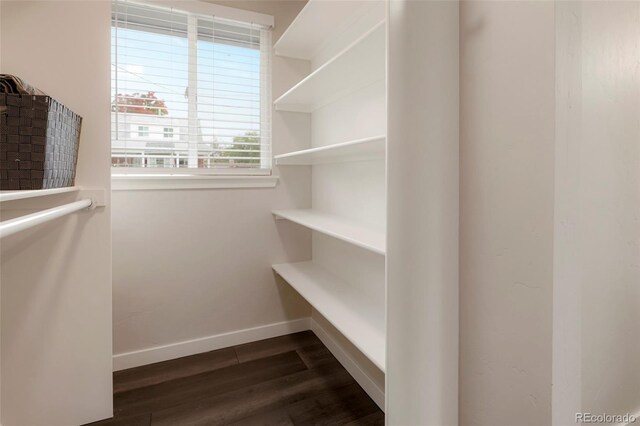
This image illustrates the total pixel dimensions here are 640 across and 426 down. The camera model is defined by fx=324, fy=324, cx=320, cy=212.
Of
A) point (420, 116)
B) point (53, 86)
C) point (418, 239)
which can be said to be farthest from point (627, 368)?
point (53, 86)

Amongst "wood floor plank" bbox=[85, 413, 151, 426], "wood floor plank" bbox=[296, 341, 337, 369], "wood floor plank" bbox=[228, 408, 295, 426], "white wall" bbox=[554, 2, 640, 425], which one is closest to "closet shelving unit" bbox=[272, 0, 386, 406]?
"wood floor plank" bbox=[296, 341, 337, 369]

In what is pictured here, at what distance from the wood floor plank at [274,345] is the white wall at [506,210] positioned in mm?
1369

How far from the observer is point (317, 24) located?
1.77m

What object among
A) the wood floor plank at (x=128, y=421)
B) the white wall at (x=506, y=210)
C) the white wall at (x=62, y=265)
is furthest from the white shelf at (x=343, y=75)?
the wood floor plank at (x=128, y=421)

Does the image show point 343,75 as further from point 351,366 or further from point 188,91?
point 351,366

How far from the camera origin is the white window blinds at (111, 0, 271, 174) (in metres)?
1.86

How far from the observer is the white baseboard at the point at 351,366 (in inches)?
62.2

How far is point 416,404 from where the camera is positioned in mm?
848

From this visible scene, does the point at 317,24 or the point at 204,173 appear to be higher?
the point at 317,24

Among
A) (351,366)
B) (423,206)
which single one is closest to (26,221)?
(423,206)

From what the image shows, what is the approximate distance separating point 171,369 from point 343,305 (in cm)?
110

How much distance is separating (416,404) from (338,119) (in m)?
1.53

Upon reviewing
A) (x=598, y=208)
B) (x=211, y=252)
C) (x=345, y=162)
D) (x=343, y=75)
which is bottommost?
(x=211, y=252)

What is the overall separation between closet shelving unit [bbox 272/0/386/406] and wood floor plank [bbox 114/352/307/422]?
47 cm
